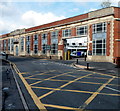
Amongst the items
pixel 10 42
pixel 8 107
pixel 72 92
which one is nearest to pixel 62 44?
pixel 72 92

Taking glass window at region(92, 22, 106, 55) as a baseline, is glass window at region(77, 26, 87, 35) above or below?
above

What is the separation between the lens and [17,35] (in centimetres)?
5006

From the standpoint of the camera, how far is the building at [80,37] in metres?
22.5

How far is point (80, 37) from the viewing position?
90.9 feet

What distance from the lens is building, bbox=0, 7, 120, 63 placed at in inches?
885

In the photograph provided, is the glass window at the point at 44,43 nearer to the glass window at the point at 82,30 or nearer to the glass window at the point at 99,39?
the glass window at the point at 82,30

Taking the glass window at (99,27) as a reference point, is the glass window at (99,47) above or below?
below

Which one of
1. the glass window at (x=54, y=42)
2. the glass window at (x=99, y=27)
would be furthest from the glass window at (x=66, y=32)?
the glass window at (x=99, y=27)

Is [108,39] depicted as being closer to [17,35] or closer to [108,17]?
[108,17]

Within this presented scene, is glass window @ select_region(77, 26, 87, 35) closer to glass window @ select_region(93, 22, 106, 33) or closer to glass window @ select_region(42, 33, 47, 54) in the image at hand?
glass window @ select_region(93, 22, 106, 33)

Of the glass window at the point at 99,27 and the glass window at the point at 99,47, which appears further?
the glass window at the point at 99,27

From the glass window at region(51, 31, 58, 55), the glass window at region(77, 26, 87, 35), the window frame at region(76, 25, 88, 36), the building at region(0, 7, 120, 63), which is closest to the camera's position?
the building at region(0, 7, 120, 63)

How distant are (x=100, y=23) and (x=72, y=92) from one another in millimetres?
20235

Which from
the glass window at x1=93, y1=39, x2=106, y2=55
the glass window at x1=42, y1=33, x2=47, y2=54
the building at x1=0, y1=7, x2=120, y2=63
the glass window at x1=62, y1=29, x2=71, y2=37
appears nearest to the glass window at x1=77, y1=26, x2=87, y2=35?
the building at x1=0, y1=7, x2=120, y2=63
